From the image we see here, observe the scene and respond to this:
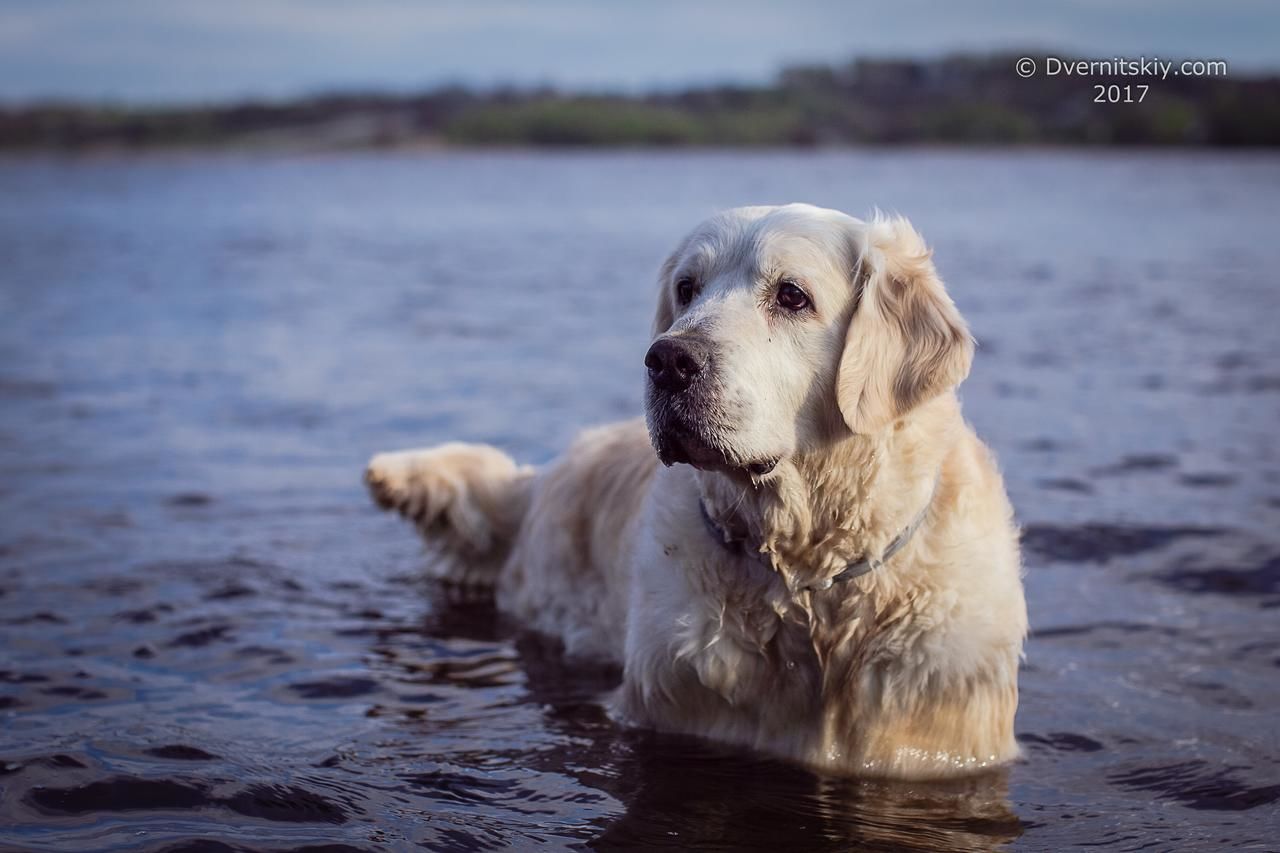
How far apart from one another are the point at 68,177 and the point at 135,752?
81.0 metres

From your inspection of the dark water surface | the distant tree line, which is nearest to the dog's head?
the dark water surface

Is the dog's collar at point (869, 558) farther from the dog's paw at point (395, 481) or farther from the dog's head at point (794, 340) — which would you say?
the dog's paw at point (395, 481)

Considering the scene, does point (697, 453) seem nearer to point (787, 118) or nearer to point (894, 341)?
point (894, 341)

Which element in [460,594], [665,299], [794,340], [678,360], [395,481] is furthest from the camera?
[460,594]

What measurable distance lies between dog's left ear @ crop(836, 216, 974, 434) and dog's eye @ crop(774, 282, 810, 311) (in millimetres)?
168

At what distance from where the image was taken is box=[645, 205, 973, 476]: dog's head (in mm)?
3996

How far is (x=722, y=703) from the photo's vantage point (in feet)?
15.2

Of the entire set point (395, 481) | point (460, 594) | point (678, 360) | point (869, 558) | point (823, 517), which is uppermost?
point (678, 360)

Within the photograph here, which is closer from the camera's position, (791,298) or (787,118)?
(791,298)

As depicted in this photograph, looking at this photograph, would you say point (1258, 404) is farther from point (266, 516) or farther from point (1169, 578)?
point (266, 516)

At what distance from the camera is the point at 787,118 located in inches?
3113

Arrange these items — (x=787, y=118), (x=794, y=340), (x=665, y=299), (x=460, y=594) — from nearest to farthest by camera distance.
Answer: (x=794, y=340)
(x=665, y=299)
(x=460, y=594)
(x=787, y=118)

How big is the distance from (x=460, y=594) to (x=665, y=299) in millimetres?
2698

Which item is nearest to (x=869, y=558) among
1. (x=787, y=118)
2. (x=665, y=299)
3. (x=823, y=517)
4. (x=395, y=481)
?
(x=823, y=517)
